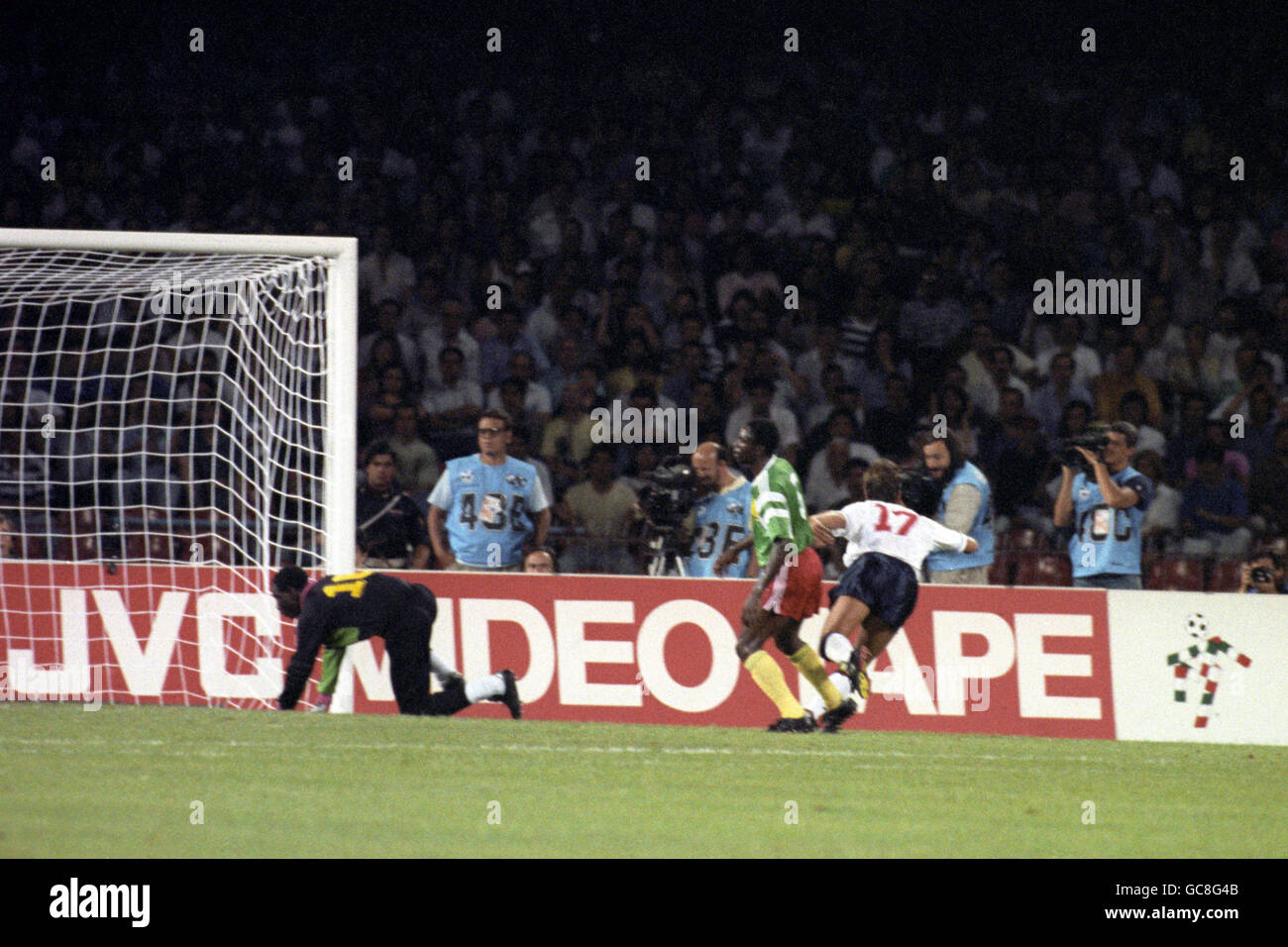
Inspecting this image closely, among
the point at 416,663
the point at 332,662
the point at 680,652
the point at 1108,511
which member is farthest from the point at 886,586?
the point at 332,662

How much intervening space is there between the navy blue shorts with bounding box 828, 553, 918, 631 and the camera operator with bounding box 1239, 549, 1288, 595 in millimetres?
2498

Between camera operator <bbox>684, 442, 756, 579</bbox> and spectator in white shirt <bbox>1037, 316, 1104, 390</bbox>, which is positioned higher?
spectator in white shirt <bbox>1037, 316, 1104, 390</bbox>

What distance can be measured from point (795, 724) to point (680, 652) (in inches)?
35.3

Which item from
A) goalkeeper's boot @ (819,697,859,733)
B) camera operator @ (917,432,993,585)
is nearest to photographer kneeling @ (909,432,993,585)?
camera operator @ (917,432,993,585)

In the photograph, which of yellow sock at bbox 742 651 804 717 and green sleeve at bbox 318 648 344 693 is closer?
yellow sock at bbox 742 651 804 717

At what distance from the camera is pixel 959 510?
11.1 metres

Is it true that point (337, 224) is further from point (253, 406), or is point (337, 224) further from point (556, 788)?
point (556, 788)

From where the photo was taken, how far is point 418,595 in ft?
32.3

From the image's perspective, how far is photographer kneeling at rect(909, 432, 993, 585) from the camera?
1112 cm

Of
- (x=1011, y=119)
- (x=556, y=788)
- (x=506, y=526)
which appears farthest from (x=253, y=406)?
(x=1011, y=119)

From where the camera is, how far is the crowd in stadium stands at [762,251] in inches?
512

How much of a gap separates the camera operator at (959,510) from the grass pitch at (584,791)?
190 centimetres

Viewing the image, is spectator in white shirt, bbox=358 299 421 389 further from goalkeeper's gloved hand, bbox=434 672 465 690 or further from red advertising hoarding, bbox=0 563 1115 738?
goalkeeper's gloved hand, bbox=434 672 465 690

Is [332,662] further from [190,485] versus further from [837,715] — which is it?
[837,715]
